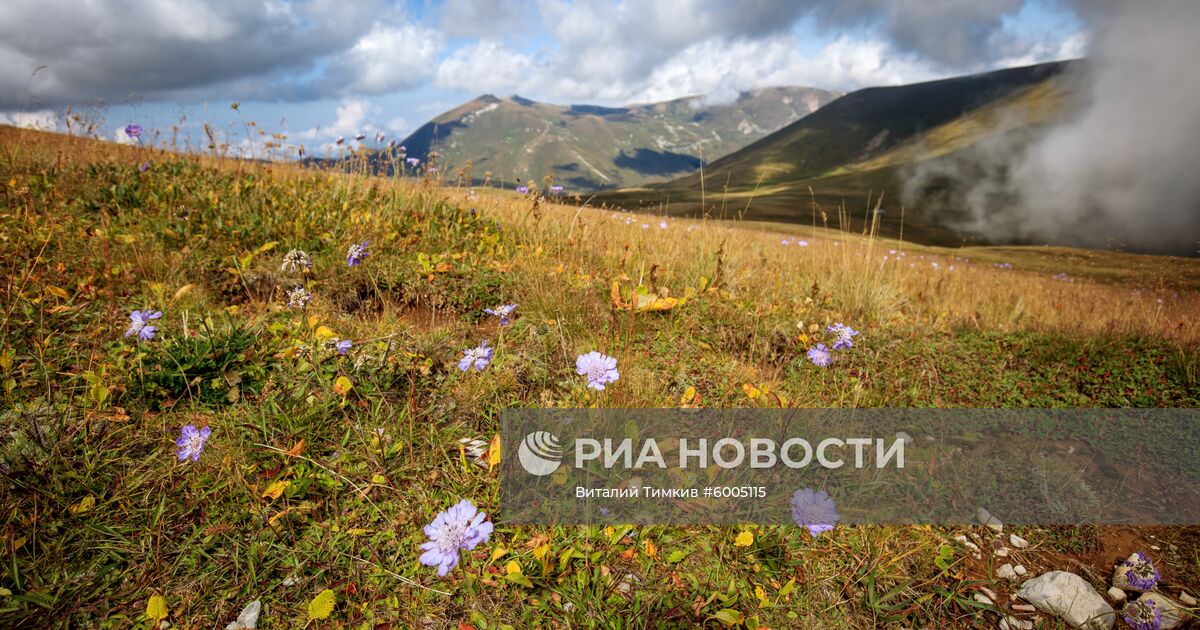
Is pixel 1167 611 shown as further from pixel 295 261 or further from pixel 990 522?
pixel 295 261

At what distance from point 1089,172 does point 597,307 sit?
136 metres

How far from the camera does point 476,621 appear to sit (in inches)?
62.2

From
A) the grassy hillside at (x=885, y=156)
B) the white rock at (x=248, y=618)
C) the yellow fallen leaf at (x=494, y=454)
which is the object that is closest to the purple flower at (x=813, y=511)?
the yellow fallen leaf at (x=494, y=454)

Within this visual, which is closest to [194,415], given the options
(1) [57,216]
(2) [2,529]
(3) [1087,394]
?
(2) [2,529]

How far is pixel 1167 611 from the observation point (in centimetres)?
186

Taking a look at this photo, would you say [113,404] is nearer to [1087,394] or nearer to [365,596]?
[365,596]

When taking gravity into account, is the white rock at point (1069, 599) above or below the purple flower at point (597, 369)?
Answer: below

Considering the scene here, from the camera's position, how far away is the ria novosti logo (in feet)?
6.91

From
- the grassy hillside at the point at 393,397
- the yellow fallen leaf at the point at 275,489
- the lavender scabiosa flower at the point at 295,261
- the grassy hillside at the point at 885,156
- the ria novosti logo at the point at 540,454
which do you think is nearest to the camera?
the grassy hillside at the point at 393,397

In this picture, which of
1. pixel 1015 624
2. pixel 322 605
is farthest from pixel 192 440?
pixel 1015 624

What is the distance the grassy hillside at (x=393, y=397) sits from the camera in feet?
5.46

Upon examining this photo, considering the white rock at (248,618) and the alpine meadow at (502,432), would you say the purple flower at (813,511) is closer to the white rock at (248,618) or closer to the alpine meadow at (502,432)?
the alpine meadow at (502,432)

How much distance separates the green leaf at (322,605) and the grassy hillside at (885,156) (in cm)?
7459

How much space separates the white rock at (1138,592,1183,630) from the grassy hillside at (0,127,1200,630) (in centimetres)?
17
